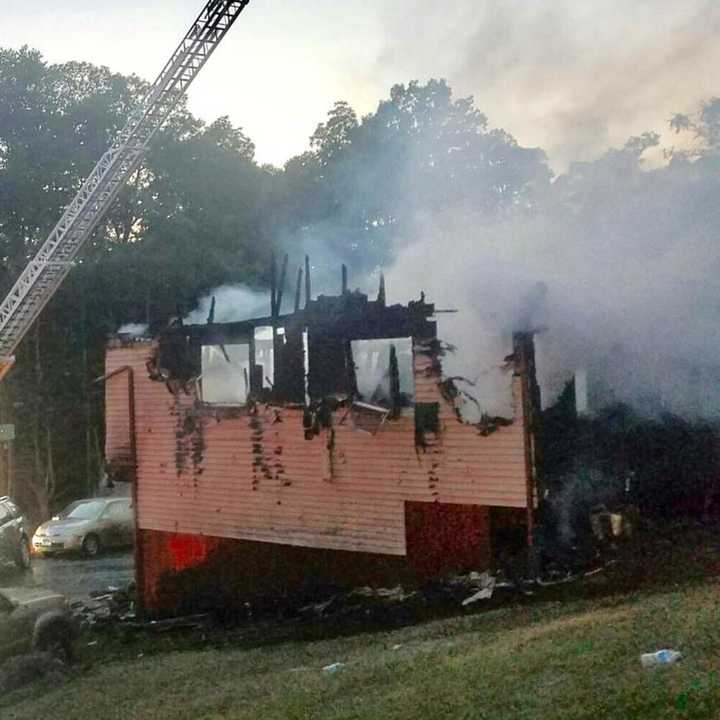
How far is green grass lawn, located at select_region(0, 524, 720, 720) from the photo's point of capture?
569 centimetres

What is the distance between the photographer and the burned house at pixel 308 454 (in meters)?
12.0

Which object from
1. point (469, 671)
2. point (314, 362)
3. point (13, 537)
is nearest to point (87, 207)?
point (13, 537)

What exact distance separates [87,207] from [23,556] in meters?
9.05

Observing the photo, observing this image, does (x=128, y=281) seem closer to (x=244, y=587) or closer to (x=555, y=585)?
(x=244, y=587)

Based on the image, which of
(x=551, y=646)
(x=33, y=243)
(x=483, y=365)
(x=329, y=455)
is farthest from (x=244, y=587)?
(x=33, y=243)

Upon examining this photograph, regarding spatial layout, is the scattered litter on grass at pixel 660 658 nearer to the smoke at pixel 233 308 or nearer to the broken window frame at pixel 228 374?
the broken window frame at pixel 228 374

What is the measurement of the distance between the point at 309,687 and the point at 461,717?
1976mm

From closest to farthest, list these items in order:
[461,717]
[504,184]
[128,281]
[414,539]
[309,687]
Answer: [461,717], [309,687], [414,539], [504,184], [128,281]

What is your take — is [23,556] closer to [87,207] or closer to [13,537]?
[13,537]

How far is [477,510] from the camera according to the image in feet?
39.8

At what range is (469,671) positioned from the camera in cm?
690

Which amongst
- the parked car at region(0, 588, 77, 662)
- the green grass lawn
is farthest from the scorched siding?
the parked car at region(0, 588, 77, 662)

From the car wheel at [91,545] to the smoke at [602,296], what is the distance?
9.34 meters

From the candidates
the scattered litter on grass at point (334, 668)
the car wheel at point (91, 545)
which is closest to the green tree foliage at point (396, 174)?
the car wheel at point (91, 545)
